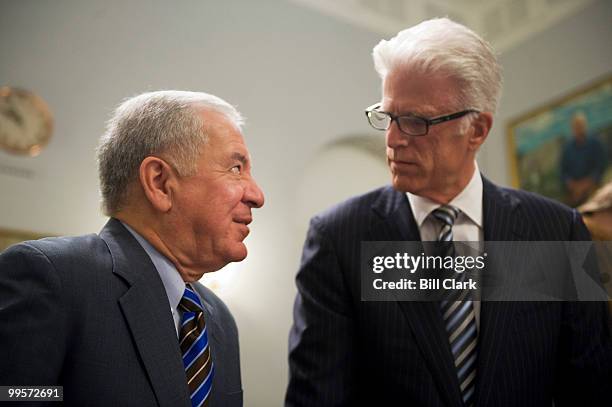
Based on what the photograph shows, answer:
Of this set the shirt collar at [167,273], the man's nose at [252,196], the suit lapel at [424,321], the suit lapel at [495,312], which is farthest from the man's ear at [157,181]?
the suit lapel at [495,312]

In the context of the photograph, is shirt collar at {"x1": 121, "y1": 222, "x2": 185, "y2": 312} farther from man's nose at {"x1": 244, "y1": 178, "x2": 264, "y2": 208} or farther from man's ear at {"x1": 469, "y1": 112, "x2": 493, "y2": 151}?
man's ear at {"x1": 469, "y1": 112, "x2": 493, "y2": 151}

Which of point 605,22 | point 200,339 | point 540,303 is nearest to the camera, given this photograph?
point 200,339

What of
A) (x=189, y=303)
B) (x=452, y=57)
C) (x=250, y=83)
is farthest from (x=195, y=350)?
(x=250, y=83)

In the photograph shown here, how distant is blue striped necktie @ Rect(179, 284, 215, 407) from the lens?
5.48 feet

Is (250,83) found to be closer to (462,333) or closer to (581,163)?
(581,163)

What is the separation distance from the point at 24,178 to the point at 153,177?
340 centimetres

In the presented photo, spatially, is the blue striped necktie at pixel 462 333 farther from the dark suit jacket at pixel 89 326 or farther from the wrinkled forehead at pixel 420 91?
the dark suit jacket at pixel 89 326

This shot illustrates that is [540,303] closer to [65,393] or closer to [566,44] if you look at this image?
[65,393]

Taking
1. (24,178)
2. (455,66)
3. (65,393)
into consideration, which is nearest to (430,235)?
(455,66)

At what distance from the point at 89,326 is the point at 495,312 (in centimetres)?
118

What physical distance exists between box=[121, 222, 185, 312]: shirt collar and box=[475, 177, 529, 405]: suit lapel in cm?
91

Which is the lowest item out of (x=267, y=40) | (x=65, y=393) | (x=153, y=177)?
(x=65, y=393)

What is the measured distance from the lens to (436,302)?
1986 mm

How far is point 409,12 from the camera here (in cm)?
662
